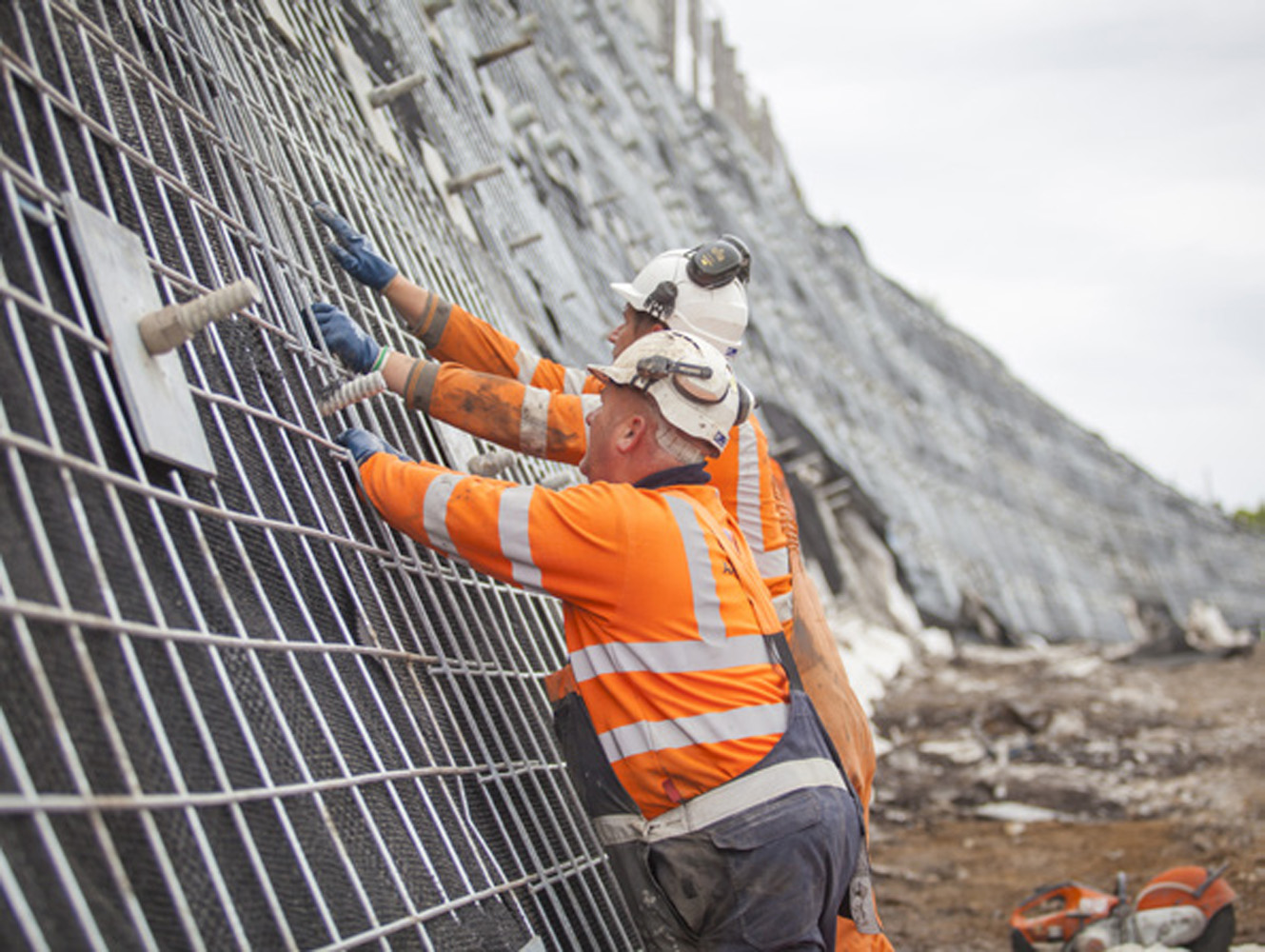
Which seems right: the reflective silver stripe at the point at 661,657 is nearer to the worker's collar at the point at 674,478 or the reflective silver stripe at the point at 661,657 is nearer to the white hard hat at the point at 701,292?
the worker's collar at the point at 674,478

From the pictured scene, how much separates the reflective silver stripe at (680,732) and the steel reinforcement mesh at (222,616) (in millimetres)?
323

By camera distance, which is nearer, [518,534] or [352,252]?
[518,534]

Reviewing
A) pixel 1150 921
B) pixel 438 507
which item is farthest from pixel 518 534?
pixel 1150 921

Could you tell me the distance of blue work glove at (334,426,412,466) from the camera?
8.52ft

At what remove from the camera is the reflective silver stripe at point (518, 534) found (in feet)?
7.93

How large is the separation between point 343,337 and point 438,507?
584 mm

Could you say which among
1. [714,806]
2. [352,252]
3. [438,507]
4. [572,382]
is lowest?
[714,806]

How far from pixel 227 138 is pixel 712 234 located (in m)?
11.4

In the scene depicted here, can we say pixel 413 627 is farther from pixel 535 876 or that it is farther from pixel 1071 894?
pixel 1071 894

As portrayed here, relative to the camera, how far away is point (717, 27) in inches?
901

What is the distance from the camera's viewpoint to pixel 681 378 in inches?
104

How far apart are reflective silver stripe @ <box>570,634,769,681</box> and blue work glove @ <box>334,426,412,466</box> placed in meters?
0.57

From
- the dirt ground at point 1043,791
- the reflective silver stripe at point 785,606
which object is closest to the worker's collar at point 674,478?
the reflective silver stripe at point 785,606

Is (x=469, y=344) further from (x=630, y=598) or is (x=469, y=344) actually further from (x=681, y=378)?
(x=630, y=598)
